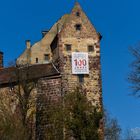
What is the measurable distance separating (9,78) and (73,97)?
14340 millimetres

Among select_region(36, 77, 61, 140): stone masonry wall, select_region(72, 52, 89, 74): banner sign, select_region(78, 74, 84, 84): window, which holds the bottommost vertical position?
select_region(36, 77, 61, 140): stone masonry wall

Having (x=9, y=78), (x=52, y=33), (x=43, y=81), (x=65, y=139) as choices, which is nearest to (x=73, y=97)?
(x=65, y=139)

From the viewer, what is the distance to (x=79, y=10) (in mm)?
66688

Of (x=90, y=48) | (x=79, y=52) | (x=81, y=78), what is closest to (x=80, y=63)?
(x=79, y=52)

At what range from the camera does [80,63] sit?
63750mm

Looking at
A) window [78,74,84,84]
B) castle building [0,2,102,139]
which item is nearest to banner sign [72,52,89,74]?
castle building [0,2,102,139]

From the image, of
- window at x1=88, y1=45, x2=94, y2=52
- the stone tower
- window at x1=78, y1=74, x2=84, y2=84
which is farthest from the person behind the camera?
window at x1=88, y1=45, x2=94, y2=52

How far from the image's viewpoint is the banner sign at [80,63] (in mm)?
63312

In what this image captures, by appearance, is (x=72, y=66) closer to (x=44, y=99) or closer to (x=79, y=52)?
(x=79, y=52)

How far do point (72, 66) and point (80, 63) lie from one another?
1027 millimetres

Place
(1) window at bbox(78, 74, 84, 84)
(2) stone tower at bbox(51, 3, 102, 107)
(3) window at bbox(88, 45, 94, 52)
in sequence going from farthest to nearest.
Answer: (3) window at bbox(88, 45, 94, 52)
(1) window at bbox(78, 74, 84, 84)
(2) stone tower at bbox(51, 3, 102, 107)

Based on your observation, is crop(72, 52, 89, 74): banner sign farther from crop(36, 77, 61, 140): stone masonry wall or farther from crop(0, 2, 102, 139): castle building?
crop(36, 77, 61, 140): stone masonry wall

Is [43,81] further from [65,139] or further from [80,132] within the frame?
[80,132]

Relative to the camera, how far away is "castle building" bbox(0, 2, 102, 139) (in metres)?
63.2
